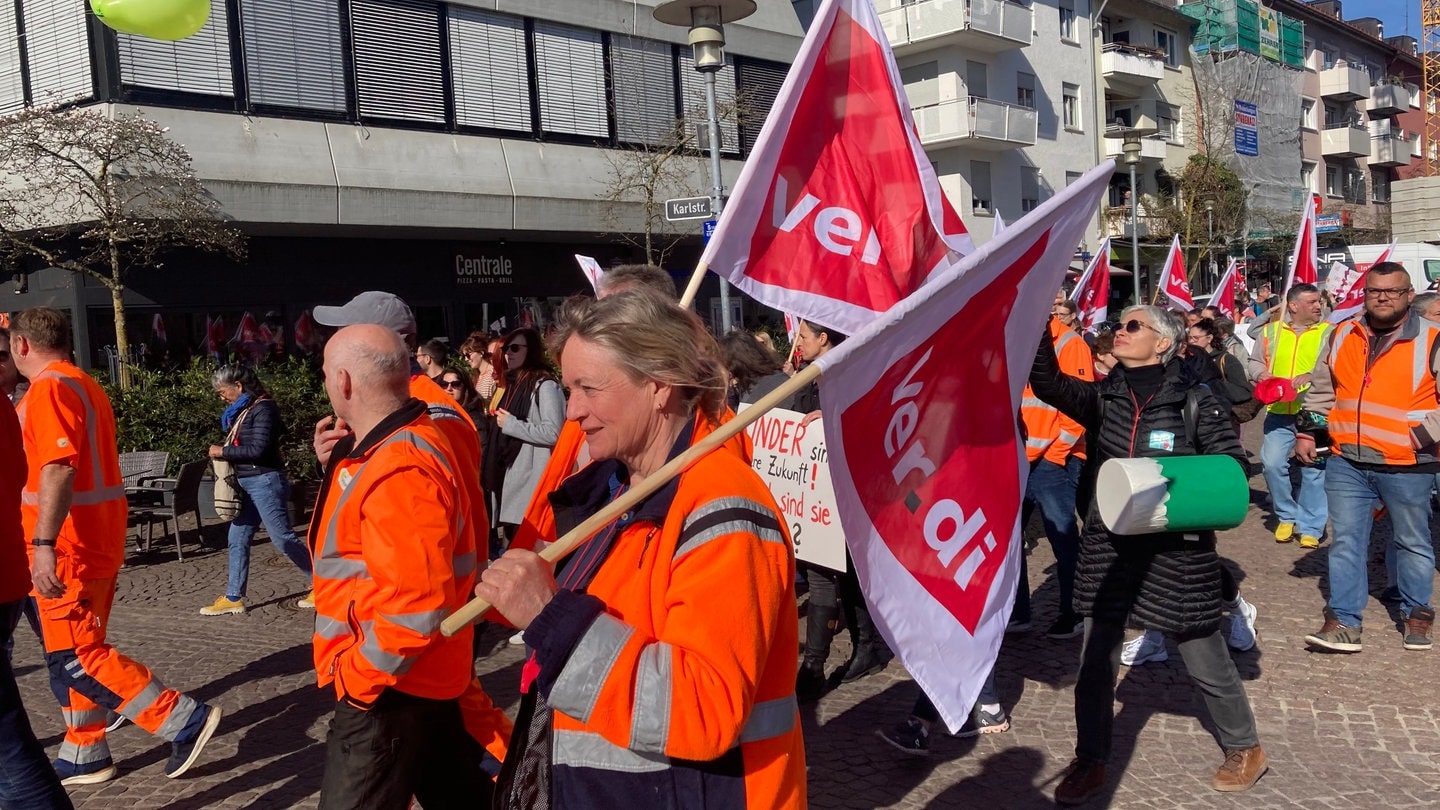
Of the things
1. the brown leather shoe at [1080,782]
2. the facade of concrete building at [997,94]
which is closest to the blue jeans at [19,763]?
the brown leather shoe at [1080,782]

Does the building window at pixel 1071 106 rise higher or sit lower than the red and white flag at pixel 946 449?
higher

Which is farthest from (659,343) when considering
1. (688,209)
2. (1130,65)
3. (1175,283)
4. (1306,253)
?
(1130,65)

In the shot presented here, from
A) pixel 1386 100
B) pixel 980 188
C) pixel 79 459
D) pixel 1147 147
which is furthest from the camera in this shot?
pixel 1386 100

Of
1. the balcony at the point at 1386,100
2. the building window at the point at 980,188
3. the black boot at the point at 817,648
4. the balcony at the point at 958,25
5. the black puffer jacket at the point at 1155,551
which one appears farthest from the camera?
the balcony at the point at 1386,100

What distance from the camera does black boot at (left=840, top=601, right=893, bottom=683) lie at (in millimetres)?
5918

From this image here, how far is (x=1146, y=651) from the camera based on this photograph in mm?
6023

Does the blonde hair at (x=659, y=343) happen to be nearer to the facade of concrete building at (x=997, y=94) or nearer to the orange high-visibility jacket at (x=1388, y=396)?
the orange high-visibility jacket at (x=1388, y=396)

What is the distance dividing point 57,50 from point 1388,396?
15.6 m

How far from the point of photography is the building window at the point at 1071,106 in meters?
38.5

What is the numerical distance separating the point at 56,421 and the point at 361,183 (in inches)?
525

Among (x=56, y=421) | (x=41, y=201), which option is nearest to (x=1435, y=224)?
(x=41, y=201)

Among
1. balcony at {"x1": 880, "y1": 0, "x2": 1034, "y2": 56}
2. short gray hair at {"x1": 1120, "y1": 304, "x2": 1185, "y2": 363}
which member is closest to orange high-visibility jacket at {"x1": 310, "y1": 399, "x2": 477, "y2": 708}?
short gray hair at {"x1": 1120, "y1": 304, "x2": 1185, "y2": 363}

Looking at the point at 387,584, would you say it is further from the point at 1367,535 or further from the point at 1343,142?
the point at 1343,142

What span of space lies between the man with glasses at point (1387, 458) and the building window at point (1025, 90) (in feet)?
106
